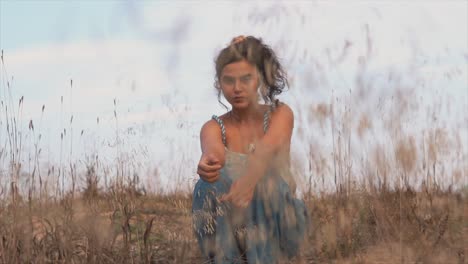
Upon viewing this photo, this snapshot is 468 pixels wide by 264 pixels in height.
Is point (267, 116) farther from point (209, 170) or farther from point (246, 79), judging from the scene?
point (209, 170)

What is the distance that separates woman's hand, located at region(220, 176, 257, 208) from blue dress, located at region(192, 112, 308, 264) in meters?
0.09

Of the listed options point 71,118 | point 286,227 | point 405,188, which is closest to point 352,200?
point 405,188

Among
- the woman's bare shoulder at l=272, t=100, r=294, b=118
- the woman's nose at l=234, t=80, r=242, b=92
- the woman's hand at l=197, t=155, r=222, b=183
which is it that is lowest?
the woman's hand at l=197, t=155, r=222, b=183

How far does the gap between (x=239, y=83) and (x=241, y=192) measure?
1.81ft

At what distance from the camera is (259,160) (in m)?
2.44

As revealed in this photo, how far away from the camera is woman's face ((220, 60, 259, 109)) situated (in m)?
2.78

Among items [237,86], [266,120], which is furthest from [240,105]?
[266,120]

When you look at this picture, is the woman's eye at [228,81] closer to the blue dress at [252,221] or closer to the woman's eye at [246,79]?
the woman's eye at [246,79]

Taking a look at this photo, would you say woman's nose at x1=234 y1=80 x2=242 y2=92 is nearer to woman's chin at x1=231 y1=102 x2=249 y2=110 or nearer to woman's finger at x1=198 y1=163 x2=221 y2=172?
woman's chin at x1=231 y1=102 x2=249 y2=110

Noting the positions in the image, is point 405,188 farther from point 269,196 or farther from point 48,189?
point 48,189

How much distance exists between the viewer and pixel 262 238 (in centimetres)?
254

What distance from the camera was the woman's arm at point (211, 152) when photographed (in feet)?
7.94

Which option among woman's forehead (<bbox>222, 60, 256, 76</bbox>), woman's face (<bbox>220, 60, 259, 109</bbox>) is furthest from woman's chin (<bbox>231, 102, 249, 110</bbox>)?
woman's forehead (<bbox>222, 60, 256, 76</bbox>)

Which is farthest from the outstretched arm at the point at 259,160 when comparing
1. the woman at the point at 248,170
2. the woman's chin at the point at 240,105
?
the woman's chin at the point at 240,105
